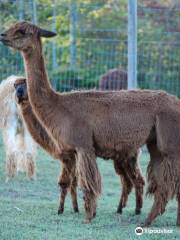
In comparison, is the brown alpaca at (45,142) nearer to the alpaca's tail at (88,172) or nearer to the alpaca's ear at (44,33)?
the alpaca's tail at (88,172)

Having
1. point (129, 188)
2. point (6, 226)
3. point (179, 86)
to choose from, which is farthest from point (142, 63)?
point (6, 226)

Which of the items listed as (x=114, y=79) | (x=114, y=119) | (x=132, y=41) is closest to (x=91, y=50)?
(x=114, y=79)

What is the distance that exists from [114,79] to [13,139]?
17.6ft

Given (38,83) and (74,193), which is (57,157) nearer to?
(74,193)

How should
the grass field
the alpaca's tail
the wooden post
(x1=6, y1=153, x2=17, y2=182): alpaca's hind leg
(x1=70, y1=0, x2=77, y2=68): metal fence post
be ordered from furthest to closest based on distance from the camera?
(x1=70, y1=0, x2=77, y2=68): metal fence post → the wooden post → (x1=6, y1=153, x2=17, y2=182): alpaca's hind leg → the alpaca's tail → the grass field

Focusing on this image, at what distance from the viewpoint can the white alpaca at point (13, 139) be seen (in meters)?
12.1

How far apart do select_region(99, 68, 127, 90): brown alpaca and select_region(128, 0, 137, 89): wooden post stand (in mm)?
2798

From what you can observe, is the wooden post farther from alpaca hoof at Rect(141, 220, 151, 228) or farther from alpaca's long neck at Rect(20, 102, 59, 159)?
alpaca hoof at Rect(141, 220, 151, 228)

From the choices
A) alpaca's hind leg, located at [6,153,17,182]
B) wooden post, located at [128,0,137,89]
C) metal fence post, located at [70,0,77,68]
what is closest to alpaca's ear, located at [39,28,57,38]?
alpaca's hind leg, located at [6,153,17,182]

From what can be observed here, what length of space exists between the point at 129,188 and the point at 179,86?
30.0ft

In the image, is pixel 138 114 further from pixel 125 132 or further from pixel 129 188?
pixel 129 188

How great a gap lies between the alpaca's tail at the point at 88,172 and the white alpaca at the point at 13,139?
3.66 m

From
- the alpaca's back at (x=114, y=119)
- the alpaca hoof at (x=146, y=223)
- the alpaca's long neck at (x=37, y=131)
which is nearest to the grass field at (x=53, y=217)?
the alpaca hoof at (x=146, y=223)

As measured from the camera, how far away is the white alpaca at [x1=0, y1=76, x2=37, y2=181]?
12.1 meters
